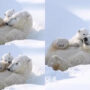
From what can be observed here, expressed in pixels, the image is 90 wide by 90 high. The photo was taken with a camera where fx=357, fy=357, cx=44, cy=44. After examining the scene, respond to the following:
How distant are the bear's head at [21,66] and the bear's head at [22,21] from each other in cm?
201

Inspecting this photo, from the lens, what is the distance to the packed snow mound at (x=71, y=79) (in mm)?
3188

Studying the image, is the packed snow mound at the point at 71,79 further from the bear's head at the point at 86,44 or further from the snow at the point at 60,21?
the snow at the point at 60,21

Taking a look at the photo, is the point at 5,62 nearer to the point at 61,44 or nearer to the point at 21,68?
the point at 21,68

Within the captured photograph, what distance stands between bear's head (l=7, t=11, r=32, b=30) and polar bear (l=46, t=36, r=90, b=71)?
1.86m

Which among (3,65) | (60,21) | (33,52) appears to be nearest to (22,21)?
(60,21)

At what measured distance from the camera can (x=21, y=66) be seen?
467 cm

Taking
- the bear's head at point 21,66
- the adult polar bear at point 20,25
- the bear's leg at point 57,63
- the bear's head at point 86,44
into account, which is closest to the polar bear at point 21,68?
the bear's head at point 21,66

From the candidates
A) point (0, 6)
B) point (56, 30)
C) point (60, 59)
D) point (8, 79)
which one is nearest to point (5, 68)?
point (8, 79)

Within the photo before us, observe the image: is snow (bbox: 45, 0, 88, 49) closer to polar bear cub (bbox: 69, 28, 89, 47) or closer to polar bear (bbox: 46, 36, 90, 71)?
polar bear cub (bbox: 69, 28, 89, 47)

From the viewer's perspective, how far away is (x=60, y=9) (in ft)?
23.2

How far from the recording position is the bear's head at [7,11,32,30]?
666 centimetres

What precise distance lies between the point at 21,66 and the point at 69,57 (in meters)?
0.65

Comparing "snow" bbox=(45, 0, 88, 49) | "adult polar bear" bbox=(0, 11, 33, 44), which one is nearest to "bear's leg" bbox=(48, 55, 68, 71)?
"snow" bbox=(45, 0, 88, 49)

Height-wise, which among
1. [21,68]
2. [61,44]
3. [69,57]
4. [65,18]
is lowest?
[21,68]
